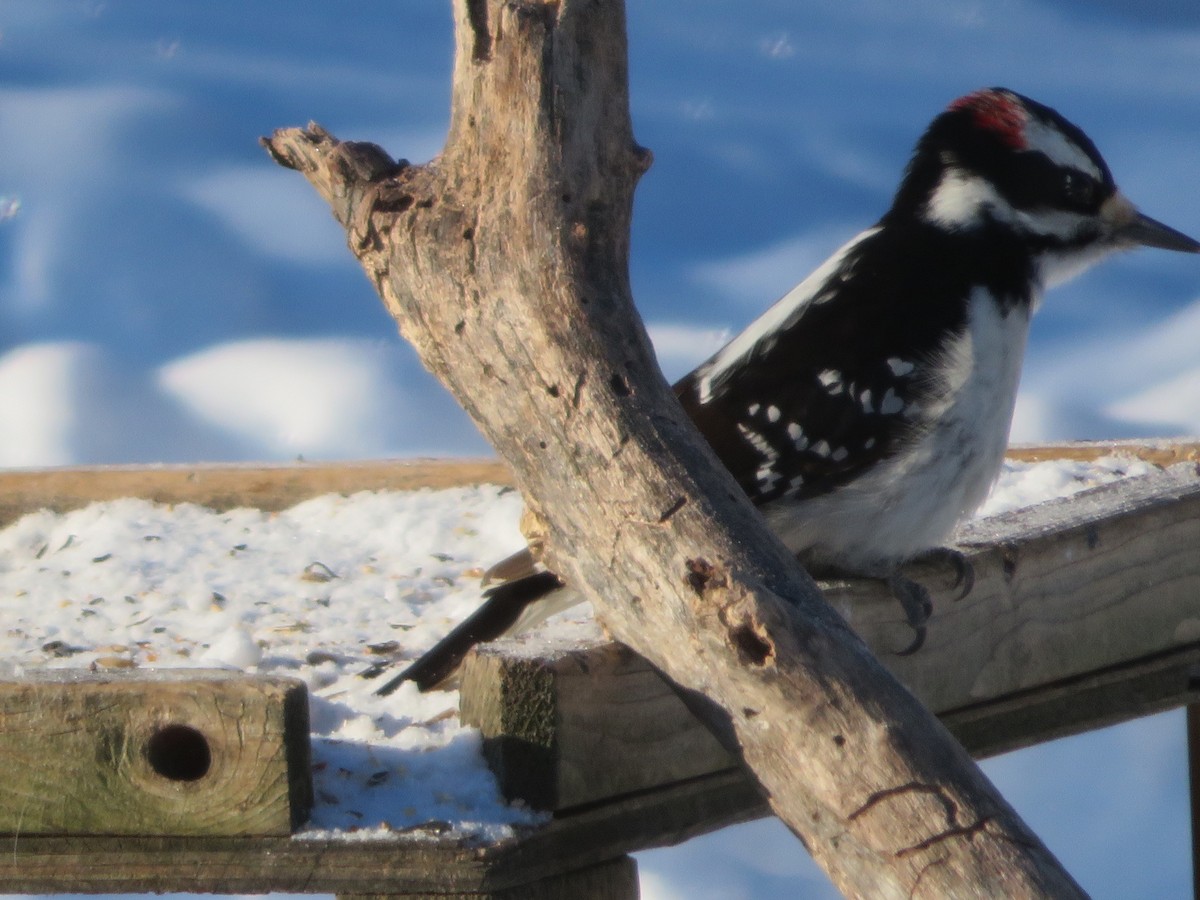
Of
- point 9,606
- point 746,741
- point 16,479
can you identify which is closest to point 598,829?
point 746,741

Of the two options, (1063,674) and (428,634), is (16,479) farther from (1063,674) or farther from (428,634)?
Answer: (1063,674)

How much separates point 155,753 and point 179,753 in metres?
0.03

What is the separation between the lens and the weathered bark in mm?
1721

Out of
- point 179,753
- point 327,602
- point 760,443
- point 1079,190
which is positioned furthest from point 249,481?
point 179,753

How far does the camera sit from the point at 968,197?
2977 mm

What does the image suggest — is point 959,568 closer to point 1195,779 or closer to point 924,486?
point 924,486

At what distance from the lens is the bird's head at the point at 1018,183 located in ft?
9.77

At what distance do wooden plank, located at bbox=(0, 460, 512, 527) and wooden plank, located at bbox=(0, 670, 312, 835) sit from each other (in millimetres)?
2231


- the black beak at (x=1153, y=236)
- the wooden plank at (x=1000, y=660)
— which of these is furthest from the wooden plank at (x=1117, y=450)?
the black beak at (x=1153, y=236)

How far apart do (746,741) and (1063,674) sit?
131 centimetres

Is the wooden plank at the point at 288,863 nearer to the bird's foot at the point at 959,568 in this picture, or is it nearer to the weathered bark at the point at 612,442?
the weathered bark at the point at 612,442

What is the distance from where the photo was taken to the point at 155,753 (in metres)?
1.83

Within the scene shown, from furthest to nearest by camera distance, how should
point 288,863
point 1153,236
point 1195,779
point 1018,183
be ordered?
point 1195,779, point 1153,236, point 1018,183, point 288,863

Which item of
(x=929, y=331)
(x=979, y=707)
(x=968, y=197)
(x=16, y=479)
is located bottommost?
(x=979, y=707)
